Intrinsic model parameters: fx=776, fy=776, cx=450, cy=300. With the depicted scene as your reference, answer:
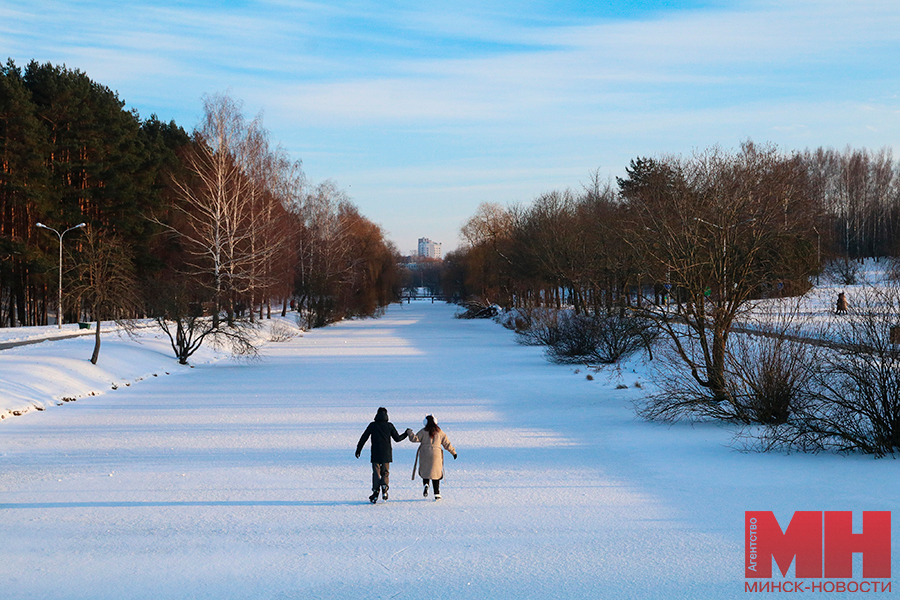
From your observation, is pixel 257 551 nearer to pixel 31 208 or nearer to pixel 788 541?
pixel 788 541

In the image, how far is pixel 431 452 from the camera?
30.6 ft

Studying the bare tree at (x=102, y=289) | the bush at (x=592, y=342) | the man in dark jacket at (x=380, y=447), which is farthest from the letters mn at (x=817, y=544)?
the bare tree at (x=102, y=289)

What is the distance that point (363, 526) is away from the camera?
8328 mm

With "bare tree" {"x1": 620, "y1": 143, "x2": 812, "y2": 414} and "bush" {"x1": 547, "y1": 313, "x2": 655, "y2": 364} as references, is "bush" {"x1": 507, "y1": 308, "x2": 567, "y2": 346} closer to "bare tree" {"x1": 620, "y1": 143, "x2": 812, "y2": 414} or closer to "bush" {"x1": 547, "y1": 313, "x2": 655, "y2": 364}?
"bush" {"x1": 547, "y1": 313, "x2": 655, "y2": 364}

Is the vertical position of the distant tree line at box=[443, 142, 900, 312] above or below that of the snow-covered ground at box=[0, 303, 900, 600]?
above

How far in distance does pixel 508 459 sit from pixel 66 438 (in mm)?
8166

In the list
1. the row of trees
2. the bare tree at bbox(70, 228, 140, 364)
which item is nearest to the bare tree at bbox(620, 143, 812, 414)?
the row of trees

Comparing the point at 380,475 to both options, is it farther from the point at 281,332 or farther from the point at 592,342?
the point at 281,332

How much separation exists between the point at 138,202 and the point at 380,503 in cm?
4662

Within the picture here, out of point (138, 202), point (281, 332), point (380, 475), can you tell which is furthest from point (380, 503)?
point (138, 202)

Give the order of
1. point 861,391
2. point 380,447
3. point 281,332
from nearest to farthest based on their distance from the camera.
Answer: point 380,447, point 861,391, point 281,332
